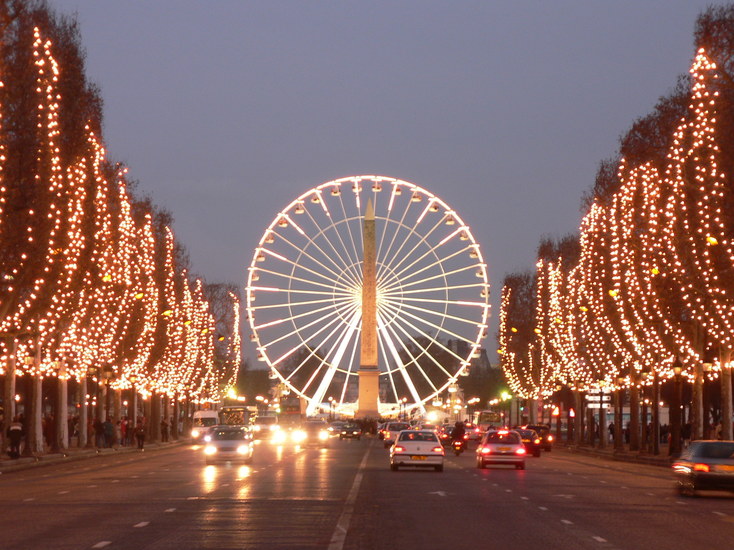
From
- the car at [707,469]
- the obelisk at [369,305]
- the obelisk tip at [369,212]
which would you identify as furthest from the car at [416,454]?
the obelisk tip at [369,212]

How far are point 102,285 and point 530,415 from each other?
75.8 m

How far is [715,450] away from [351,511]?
12821 millimetres

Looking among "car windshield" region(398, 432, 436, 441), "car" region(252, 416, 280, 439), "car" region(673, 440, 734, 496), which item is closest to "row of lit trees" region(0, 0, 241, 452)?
"car windshield" region(398, 432, 436, 441)

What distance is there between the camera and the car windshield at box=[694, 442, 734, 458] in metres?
38.4

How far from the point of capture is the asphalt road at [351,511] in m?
23.4

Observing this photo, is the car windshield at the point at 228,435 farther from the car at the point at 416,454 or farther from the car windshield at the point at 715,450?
the car windshield at the point at 715,450

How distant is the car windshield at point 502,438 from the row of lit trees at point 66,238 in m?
18.3

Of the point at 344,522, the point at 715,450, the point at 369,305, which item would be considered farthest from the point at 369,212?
the point at 344,522

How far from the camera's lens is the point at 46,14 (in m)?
57.2

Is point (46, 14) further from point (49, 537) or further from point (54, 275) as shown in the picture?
point (49, 537)

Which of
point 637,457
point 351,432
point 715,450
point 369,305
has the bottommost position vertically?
point 351,432

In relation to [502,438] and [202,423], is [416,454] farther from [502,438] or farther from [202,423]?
[202,423]

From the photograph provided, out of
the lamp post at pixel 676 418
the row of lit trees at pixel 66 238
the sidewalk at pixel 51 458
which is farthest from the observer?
the lamp post at pixel 676 418

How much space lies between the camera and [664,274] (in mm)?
64750
